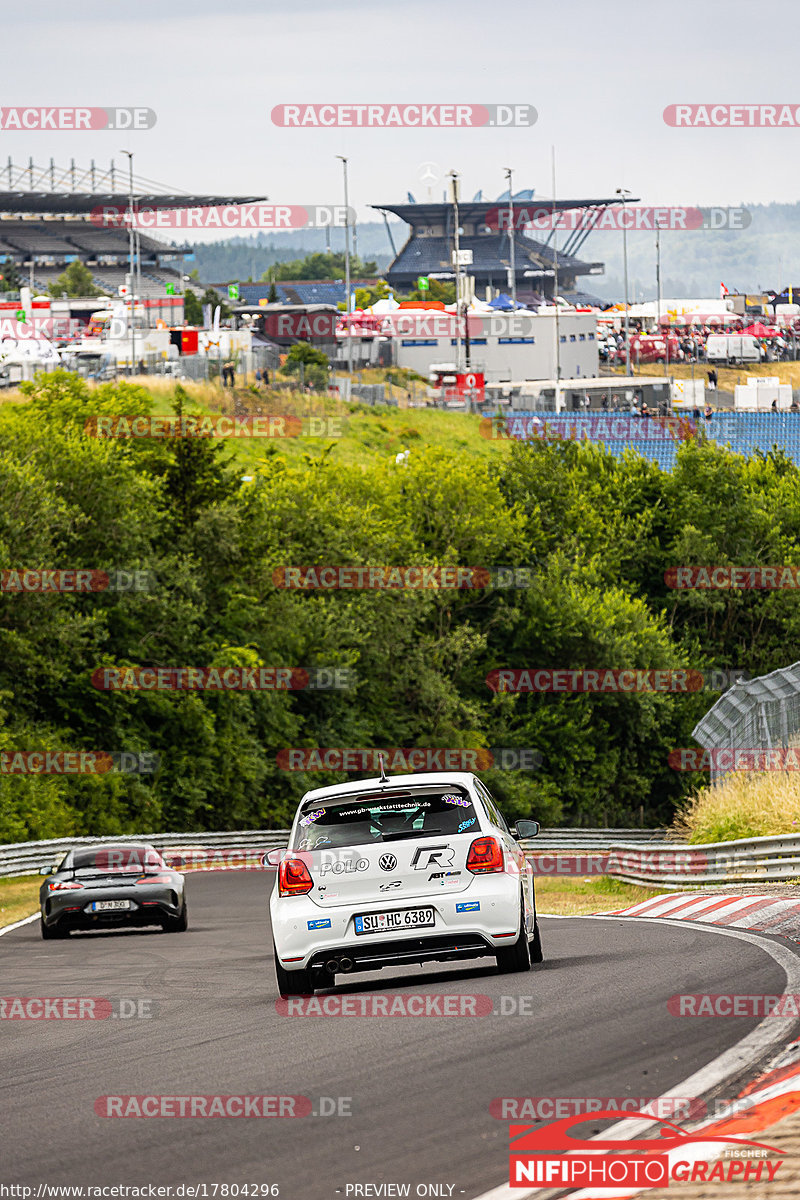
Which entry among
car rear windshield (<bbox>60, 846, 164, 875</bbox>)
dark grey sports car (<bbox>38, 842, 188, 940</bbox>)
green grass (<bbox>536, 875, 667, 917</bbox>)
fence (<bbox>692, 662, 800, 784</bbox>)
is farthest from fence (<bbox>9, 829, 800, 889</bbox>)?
car rear windshield (<bbox>60, 846, 164, 875</bbox>)

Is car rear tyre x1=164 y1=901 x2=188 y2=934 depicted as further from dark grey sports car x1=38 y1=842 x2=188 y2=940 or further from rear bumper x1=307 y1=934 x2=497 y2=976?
rear bumper x1=307 y1=934 x2=497 y2=976

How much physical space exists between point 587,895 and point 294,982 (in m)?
14.5

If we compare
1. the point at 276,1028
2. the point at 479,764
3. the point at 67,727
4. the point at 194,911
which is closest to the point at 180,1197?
the point at 276,1028

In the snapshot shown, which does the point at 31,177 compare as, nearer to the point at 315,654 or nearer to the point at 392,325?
the point at 392,325

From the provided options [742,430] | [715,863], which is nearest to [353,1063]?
[715,863]

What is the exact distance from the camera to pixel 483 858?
1084 centimetres

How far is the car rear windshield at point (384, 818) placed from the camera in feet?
36.0

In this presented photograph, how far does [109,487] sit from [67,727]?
696 centimetres

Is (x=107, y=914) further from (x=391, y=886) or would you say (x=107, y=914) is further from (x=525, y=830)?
(x=391, y=886)

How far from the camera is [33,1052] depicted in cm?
962

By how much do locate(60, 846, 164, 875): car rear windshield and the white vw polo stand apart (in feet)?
27.3

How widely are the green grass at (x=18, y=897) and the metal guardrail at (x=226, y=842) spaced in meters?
0.25

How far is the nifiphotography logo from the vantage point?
5676 mm

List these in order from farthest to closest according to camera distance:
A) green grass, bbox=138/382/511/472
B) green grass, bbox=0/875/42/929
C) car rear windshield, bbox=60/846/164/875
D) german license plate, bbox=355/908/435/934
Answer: green grass, bbox=138/382/511/472 → green grass, bbox=0/875/42/929 → car rear windshield, bbox=60/846/164/875 → german license plate, bbox=355/908/435/934
